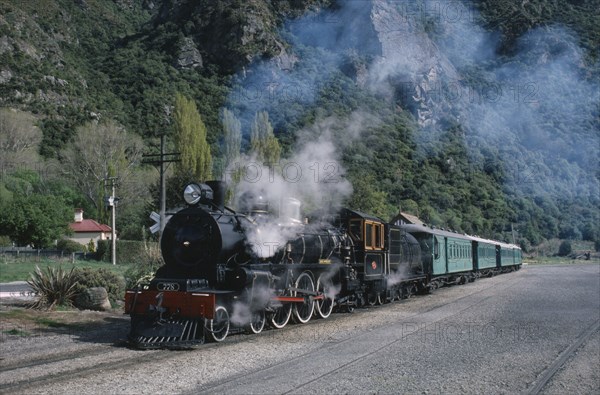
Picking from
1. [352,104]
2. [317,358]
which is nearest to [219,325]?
[317,358]

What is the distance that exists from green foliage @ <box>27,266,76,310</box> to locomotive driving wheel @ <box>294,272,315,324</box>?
6793 mm

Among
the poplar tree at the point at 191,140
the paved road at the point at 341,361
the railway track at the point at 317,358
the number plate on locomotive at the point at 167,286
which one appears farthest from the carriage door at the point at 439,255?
the poplar tree at the point at 191,140

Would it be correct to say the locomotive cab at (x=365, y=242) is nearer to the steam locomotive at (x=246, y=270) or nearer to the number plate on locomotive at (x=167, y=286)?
the steam locomotive at (x=246, y=270)

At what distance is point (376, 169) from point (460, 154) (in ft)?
58.9

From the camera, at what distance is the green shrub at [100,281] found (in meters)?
15.6

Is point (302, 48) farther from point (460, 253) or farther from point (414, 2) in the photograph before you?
point (414, 2)

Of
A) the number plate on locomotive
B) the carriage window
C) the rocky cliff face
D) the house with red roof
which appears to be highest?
the rocky cliff face

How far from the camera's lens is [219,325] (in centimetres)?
1047

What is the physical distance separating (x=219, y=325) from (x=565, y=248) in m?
100

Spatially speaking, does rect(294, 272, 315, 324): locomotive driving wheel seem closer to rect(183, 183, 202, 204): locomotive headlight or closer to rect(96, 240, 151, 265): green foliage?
rect(183, 183, 202, 204): locomotive headlight

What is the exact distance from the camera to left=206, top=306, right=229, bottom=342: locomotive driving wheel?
10109 millimetres

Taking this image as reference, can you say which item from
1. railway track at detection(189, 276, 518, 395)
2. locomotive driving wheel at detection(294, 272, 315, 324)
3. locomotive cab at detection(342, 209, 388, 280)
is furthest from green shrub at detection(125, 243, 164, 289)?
railway track at detection(189, 276, 518, 395)

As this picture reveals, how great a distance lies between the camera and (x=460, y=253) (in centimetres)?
3058

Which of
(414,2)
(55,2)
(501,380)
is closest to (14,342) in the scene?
(501,380)
